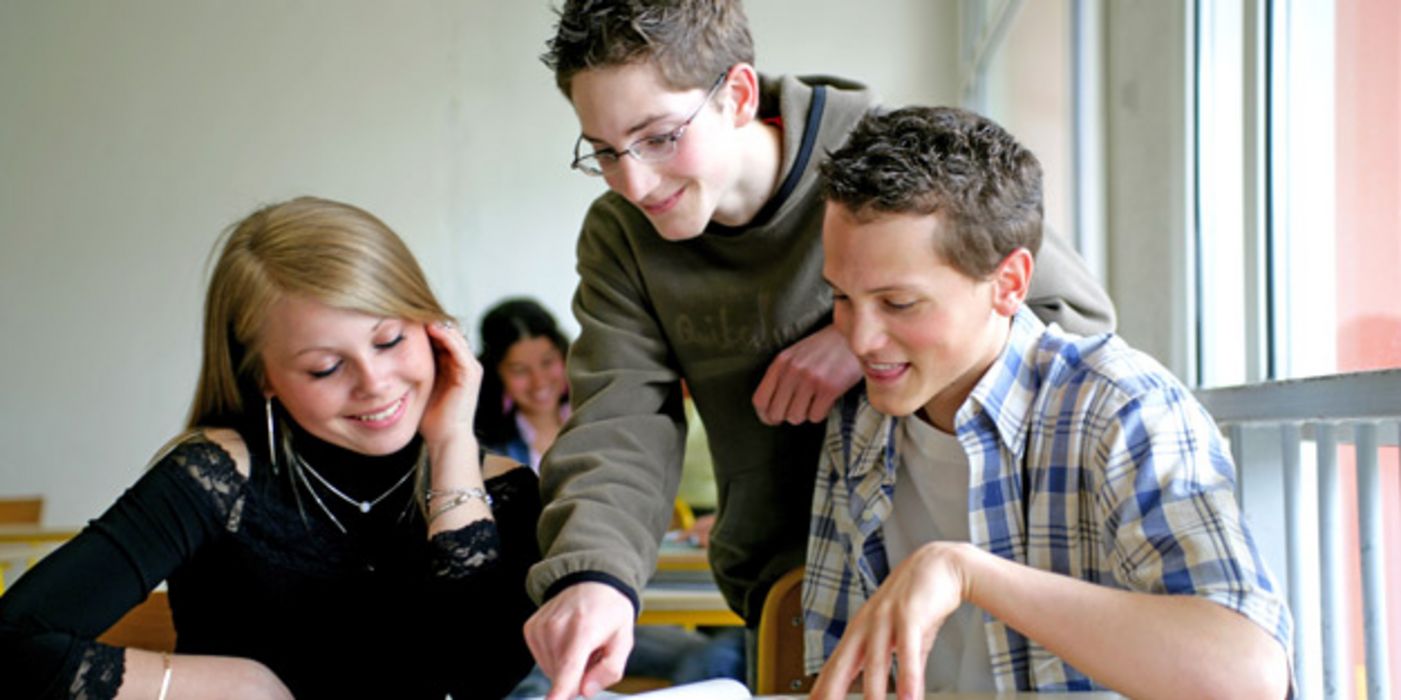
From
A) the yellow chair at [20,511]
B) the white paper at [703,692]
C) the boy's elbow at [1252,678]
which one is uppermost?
the boy's elbow at [1252,678]

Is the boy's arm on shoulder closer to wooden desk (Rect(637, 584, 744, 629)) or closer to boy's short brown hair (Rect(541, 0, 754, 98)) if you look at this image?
boy's short brown hair (Rect(541, 0, 754, 98))

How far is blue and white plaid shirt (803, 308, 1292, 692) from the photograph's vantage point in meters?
1.02

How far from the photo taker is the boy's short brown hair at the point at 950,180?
4.04 ft

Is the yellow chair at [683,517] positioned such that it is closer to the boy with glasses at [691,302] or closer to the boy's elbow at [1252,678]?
the boy with glasses at [691,302]

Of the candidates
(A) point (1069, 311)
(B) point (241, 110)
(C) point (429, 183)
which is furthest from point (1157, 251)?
(B) point (241, 110)

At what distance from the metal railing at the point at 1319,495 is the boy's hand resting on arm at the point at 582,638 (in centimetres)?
69

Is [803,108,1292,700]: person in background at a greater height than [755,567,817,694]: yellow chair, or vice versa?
[803,108,1292,700]: person in background

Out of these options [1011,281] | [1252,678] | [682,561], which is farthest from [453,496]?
[682,561]

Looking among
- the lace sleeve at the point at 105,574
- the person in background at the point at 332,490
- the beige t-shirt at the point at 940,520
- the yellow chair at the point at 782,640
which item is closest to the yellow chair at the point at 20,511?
the person in background at the point at 332,490

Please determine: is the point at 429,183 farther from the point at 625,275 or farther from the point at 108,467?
the point at 625,275

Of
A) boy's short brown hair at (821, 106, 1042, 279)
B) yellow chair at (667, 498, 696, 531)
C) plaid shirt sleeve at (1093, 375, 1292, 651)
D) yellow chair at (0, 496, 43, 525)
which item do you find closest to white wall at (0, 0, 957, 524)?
yellow chair at (0, 496, 43, 525)

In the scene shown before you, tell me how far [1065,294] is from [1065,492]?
1.09 feet

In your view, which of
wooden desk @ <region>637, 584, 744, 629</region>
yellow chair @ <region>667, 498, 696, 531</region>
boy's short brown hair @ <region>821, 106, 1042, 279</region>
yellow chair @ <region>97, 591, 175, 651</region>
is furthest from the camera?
yellow chair @ <region>667, 498, 696, 531</region>

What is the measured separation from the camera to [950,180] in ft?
4.07
